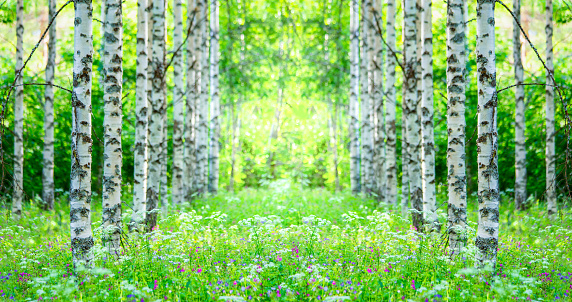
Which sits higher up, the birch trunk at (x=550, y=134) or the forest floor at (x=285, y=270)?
the birch trunk at (x=550, y=134)

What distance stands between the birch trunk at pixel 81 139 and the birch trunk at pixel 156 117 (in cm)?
378

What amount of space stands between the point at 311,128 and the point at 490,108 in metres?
13.5

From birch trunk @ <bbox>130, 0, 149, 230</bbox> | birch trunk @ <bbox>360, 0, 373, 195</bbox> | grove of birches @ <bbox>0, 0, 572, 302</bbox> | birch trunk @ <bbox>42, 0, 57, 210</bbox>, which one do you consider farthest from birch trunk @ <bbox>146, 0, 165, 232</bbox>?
birch trunk @ <bbox>360, 0, 373, 195</bbox>

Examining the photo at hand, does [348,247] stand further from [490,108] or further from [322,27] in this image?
[322,27]

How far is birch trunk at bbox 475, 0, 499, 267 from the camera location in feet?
18.6

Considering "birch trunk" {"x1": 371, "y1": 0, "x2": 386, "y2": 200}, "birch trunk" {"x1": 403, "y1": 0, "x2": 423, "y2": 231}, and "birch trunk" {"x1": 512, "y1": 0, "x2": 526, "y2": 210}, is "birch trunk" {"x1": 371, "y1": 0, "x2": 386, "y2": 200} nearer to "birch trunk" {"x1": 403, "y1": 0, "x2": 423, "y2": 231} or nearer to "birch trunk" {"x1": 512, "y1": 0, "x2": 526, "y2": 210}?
"birch trunk" {"x1": 403, "y1": 0, "x2": 423, "y2": 231}

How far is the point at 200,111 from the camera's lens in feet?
51.4

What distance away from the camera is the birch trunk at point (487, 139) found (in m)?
5.67

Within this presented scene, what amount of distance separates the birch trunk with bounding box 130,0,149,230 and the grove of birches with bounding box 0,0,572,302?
0.10 feet

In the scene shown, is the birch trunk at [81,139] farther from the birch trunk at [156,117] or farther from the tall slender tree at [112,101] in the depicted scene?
the birch trunk at [156,117]

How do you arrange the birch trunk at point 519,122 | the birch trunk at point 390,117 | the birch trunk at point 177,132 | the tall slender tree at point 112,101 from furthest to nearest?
the birch trunk at point 519,122, the birch trunk at point 177,132, the birch trunk at point 390,117, the tall slender tree at point 112,101

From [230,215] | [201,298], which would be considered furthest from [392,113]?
[201,298]

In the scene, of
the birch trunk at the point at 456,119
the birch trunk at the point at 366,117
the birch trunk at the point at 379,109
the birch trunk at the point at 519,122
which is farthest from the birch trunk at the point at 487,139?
the birch trunk at the point at 366,117

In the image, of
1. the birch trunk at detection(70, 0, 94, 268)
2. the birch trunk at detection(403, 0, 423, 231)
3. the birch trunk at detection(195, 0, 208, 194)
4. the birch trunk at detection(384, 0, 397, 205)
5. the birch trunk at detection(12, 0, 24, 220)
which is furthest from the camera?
the birch trunk at detection(195, 0, 208, 194)
